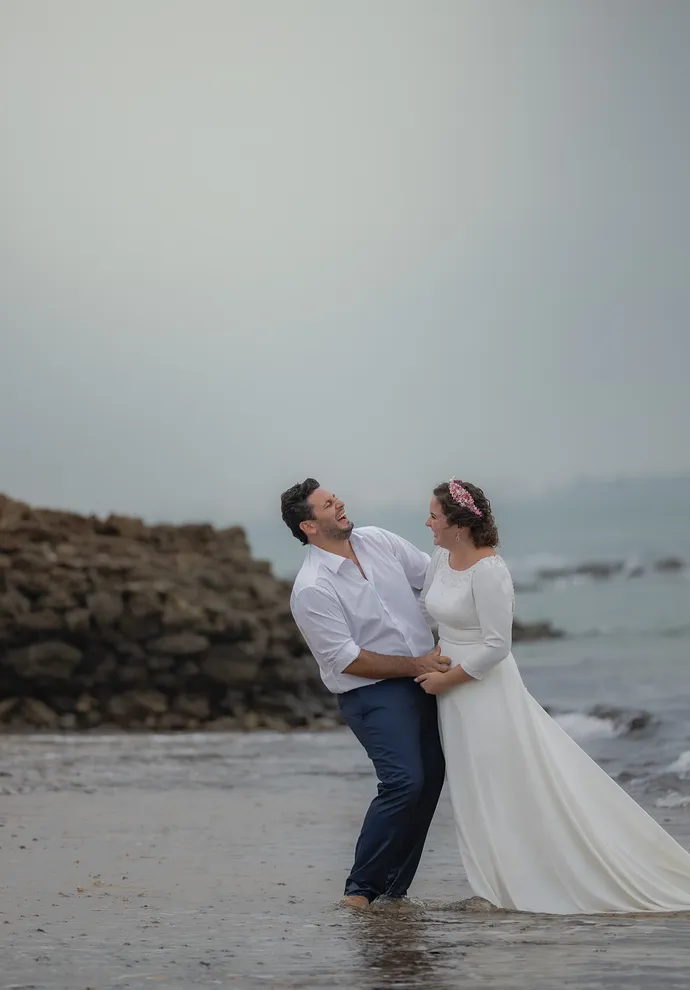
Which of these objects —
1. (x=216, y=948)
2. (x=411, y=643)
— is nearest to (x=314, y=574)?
(x=411, y=643)

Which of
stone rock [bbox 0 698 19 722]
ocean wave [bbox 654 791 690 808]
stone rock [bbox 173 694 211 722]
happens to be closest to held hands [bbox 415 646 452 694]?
ocean wave [bbox 654 791 690 808]

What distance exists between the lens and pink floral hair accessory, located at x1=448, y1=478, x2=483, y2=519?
18.6ft

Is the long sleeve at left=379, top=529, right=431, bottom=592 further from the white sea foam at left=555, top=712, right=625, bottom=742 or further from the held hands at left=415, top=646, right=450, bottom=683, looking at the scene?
the white sea foam at left=555, top=712, right=625, bottom=742

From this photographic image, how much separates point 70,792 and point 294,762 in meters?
2.84

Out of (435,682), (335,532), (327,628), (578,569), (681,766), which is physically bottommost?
(681,766)

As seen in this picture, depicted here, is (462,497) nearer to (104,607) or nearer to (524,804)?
(524,804)

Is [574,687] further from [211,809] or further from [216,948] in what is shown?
[216,948]

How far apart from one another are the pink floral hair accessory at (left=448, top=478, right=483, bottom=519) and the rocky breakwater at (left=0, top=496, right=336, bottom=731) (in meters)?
11.3

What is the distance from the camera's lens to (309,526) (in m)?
5.92

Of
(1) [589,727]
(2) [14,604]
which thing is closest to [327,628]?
(1) [589,727]

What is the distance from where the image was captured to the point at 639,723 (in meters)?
14.5

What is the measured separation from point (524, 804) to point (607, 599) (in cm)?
3813

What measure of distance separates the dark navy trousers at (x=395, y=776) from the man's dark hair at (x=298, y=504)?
0.65 m

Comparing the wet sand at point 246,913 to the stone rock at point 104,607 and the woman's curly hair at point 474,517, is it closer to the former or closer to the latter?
the woman's curly hair at point 474,517
